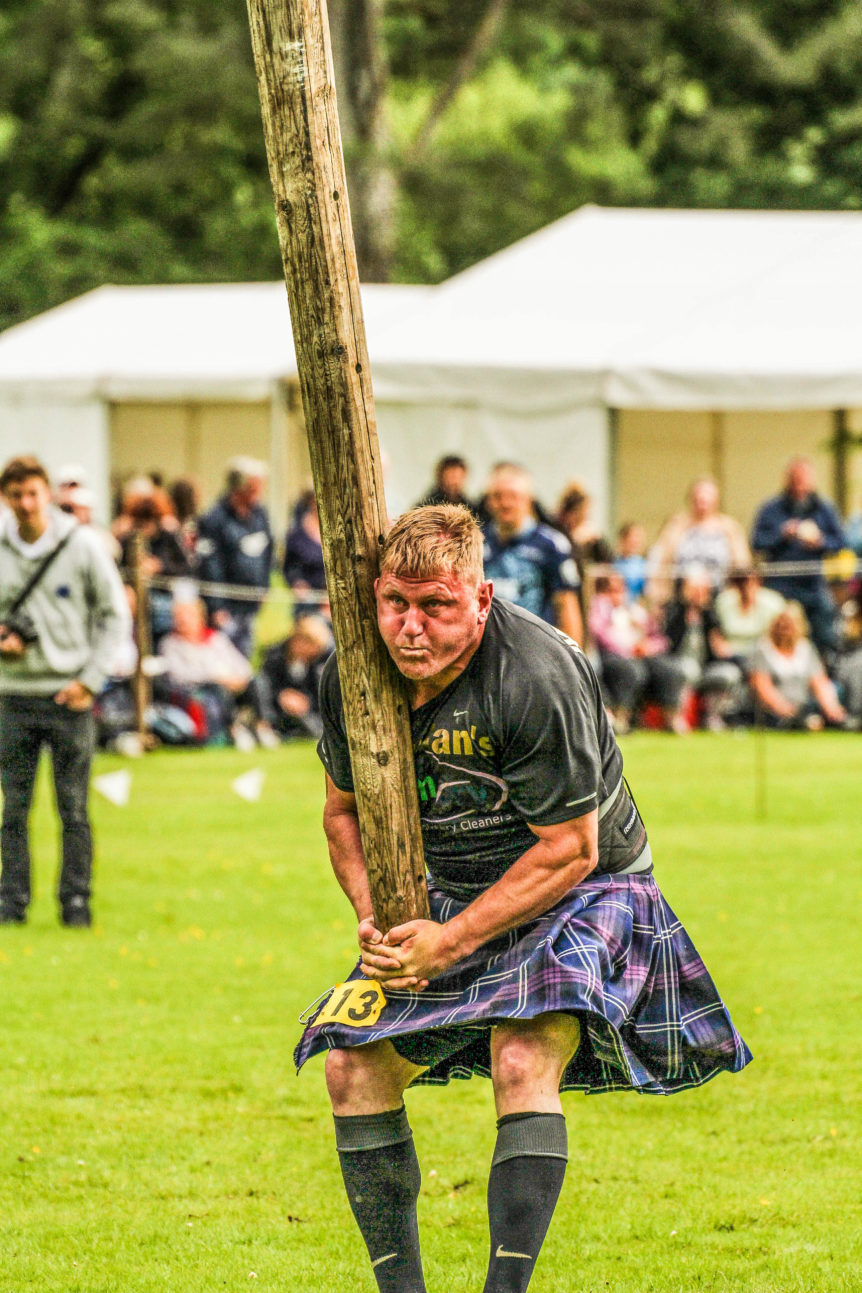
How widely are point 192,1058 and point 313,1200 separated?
118 centimetres

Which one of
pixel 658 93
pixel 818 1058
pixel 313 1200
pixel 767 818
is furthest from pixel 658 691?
pixel 658 93

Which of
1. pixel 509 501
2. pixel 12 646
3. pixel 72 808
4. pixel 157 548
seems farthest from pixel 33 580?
pixel 157 548

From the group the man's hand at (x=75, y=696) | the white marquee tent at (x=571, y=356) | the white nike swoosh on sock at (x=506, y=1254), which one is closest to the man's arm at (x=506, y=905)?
the white nike swoosh on sock at (x=506, y=1254)

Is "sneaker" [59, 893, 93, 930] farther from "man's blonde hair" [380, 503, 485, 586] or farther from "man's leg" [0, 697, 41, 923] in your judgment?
"man's blonde hair" [380, 503, 485, 586]

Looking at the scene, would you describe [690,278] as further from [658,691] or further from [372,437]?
[372,437]

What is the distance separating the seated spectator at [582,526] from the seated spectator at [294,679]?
1809mm

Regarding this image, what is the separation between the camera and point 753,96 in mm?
29188

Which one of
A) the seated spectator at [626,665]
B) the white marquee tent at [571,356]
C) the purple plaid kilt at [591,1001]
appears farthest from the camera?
the white marquee tent at [571,356]

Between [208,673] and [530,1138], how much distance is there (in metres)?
9.78

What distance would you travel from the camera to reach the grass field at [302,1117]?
3.85 m

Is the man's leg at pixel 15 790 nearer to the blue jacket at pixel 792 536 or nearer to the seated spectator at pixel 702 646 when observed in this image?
the seated spectator at pixel 702 646

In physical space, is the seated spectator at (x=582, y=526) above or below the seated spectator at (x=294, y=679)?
above

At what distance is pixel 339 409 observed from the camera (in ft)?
9.99

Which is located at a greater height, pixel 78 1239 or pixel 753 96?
pixel 753 96
